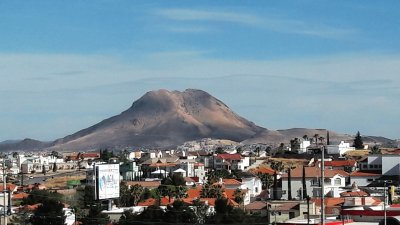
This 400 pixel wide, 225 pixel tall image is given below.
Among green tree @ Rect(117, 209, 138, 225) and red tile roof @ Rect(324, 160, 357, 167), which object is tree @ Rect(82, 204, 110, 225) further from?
red tile roof @ Rect(324, 160, 357, 167)

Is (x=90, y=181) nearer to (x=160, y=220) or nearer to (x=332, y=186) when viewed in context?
(x=332, y=186)

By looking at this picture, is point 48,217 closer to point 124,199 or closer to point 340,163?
point 124,199

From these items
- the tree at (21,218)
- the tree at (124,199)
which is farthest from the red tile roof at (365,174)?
the tree at (21,218)

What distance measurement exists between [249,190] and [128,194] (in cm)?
1904

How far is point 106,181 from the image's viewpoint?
8450 centimetres

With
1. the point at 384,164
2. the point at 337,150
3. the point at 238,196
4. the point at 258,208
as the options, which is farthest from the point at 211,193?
the point at 337,150

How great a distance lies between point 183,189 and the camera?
323ft

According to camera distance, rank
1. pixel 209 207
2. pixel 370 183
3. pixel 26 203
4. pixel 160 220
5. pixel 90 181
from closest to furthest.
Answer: pixel 160 220, pixel 209 207, pixel 26 203, pixel 370 183, pixel 90 181

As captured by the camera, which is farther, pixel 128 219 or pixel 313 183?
pixel 313 183

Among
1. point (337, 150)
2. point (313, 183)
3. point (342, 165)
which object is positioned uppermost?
point (337, 150)

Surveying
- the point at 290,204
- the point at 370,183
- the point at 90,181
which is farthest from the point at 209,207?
the point at 90,181

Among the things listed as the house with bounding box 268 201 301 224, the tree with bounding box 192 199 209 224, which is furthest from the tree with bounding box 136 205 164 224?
the house with bounding box 268 201 301 224

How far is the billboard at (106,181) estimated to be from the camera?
83062 millimetres

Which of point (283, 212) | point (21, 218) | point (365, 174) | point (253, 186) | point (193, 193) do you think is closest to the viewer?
point (21, 218)
